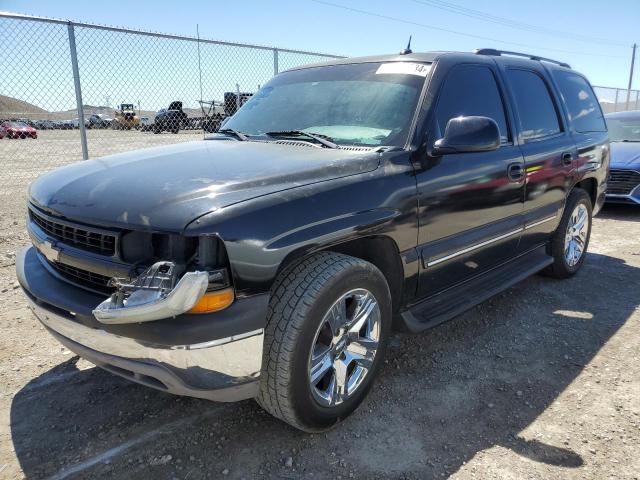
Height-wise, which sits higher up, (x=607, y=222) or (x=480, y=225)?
(x=480, y=225)

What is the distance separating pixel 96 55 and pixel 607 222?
7.29m

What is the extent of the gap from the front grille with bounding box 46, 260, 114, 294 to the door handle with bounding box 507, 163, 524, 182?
2.63 meters

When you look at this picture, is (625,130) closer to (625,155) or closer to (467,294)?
(625,155)

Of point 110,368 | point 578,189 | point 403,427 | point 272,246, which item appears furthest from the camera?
point 578,189

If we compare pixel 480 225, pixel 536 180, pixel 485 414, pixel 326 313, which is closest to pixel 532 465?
pixel 485 414

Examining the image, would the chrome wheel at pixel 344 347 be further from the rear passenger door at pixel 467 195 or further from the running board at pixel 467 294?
the rear passenger door at pixel 467 195

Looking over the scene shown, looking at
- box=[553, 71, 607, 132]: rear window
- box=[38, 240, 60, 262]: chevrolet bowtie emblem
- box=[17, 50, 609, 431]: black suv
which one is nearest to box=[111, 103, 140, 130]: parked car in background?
box=[17, 50, 609, 431]: black suv

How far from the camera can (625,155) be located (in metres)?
8.15

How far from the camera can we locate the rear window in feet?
15.0

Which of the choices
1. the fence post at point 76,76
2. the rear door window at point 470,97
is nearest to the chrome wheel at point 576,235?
the rear door window at point 470,97

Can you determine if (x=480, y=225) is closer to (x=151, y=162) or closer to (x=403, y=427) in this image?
(x=403, y=427)

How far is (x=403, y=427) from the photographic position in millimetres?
2611

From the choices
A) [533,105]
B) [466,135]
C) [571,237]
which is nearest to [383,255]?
[466,135]

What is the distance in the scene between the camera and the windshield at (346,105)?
118 inches
